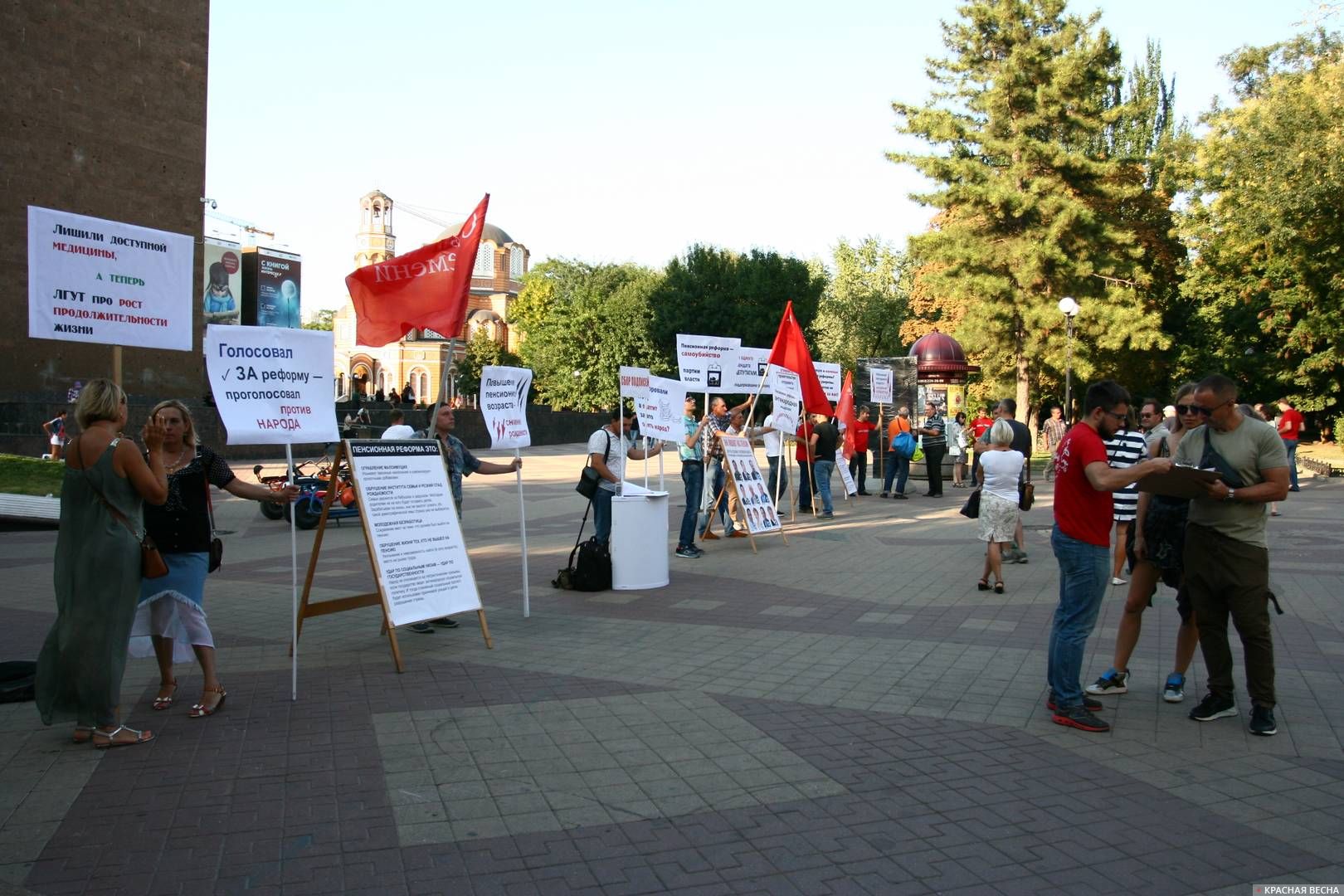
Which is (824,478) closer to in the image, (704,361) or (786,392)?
(786,392)

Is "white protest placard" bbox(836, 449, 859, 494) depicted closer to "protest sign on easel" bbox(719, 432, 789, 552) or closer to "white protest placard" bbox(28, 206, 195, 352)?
A: "protest sign on easel" bbox(719, 432, 789, 552)

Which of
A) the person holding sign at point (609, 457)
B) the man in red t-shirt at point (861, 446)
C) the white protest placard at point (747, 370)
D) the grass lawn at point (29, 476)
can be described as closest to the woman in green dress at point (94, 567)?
the person holding sign at point (609, 457)

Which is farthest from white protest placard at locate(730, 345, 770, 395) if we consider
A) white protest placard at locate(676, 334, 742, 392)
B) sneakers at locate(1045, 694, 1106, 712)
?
sneakers at locate(1045, 694, 1106, 712)

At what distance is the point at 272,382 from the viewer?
654cm

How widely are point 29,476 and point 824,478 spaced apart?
1324cm

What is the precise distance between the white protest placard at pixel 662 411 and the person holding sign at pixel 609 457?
0.22 m

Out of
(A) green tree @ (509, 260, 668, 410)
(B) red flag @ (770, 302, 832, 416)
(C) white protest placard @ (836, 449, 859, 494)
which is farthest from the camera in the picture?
(A) green tree @ (509, 260, 668, 410)

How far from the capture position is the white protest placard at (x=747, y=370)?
15.2 m

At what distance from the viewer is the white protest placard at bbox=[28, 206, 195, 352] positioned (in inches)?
230

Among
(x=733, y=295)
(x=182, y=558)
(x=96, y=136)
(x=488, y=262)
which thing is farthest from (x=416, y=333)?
(x=182, y=558)

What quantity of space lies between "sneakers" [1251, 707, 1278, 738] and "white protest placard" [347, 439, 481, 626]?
200 inches

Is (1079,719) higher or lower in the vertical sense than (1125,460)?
lower

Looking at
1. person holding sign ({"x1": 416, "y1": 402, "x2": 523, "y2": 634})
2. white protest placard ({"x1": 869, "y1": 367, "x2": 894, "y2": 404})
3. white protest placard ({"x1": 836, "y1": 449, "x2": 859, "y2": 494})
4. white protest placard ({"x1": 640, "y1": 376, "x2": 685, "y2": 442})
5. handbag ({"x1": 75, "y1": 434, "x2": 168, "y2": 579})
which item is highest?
white protest placard ({"x1": 869, "y1": 367, "x2": 894, "y2": 404})

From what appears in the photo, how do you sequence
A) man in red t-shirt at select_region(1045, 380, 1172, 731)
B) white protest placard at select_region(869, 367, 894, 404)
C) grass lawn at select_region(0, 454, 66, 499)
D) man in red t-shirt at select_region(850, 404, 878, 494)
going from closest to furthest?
man in red t-shirt at select_region(1045, 380, 1172, 731) → grass lawn at select_region(0, 454, 66, 499) → man in red t-shirt at select_region(850, 404, 878, 494) → white protest placard at select_region(869, 367, 894, 404)
